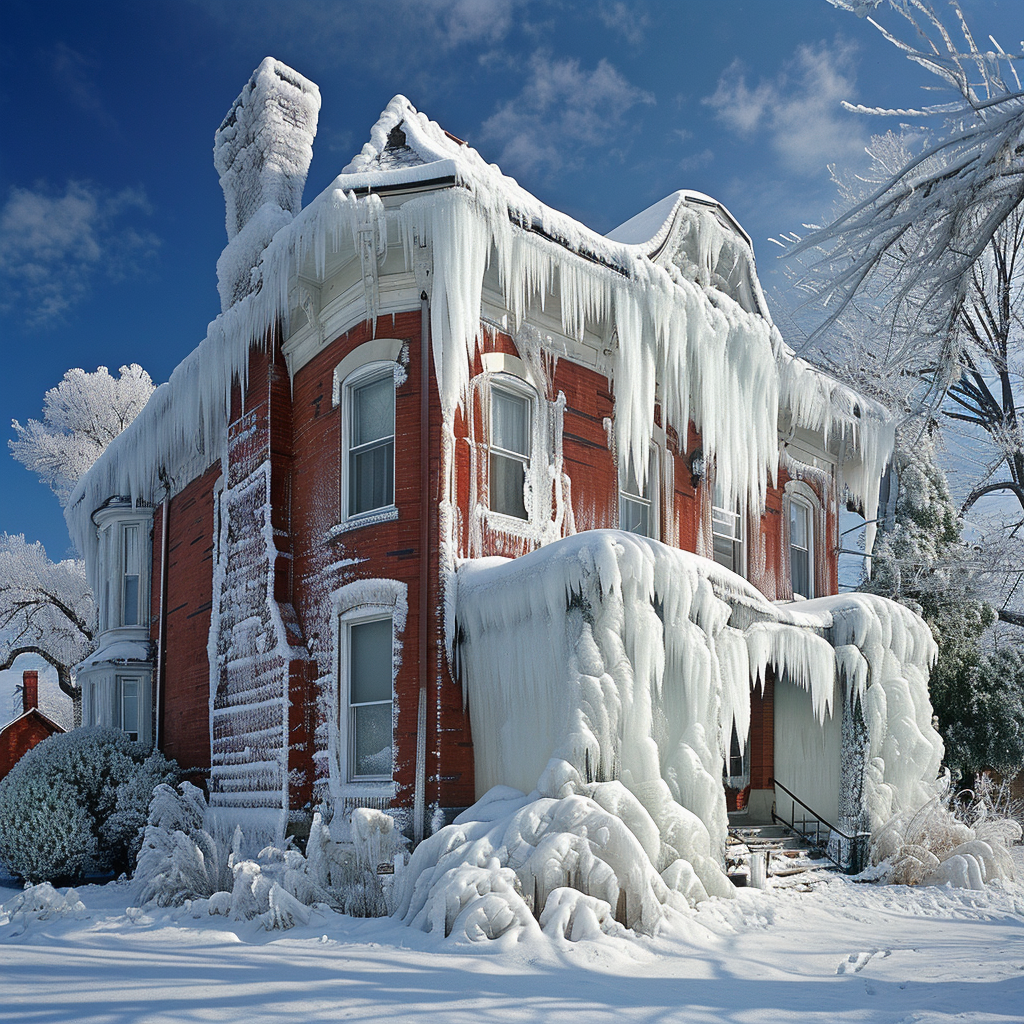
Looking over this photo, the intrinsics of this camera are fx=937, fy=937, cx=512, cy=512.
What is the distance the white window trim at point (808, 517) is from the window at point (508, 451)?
712cm

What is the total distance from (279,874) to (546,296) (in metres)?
7.73

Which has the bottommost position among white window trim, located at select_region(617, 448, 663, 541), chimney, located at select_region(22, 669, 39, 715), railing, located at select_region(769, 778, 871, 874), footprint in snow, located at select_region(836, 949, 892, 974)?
railing, located at select_region(769, 778, 871, 874)

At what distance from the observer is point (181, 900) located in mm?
10109

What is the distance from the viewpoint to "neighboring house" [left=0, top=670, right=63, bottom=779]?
25.4 meters

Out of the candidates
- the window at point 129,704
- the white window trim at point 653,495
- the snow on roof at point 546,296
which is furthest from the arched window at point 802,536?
the window at point 129,704

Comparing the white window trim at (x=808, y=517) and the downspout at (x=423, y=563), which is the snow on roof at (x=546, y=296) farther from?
the white window trim at (x=808, y=517)

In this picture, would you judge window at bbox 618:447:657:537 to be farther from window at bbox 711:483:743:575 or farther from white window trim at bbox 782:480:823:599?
white window trim at bbox 782:480:823:599

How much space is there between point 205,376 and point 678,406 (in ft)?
23.4

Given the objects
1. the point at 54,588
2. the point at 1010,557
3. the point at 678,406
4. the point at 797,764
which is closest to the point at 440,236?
the point at 678,406

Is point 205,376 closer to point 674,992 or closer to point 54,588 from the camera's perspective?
point 674,992

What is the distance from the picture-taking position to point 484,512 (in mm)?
11414

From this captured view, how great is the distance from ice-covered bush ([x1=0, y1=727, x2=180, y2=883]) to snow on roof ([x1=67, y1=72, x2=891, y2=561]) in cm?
514

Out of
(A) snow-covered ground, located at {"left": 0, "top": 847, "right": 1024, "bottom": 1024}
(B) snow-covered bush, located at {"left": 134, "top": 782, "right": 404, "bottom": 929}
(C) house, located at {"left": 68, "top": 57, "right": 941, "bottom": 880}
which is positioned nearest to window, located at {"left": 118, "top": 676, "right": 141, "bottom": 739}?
(C) house, located at {"left": 68, "top": 57, "right": 941, "bottom": 880}

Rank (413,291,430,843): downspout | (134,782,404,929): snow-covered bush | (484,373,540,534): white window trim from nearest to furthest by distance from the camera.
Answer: (134,782,404,929): snow-covered bush
(413,291,430,843): downspout
(484,373,540,534): white window trim
